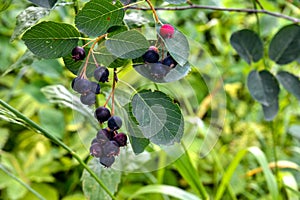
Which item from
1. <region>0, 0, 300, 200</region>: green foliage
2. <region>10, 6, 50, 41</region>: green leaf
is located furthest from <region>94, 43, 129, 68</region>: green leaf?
<region>10, 6, 50, 41</region>: green leaf

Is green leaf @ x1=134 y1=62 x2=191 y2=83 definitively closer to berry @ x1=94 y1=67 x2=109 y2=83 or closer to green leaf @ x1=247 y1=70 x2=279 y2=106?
berry @ x1=94 y1=67 x2=109 y2=83

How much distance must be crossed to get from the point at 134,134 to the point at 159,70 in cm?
9

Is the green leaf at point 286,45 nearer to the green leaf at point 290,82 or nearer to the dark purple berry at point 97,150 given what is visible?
the green leaf at point 290,82

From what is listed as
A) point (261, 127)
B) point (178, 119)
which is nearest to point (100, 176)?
point (178, 119)

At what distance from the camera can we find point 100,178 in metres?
0.82

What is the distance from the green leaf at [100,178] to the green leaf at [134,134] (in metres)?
0.30

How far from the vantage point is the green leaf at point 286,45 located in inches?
37.1

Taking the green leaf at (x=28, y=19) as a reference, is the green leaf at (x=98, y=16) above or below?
above

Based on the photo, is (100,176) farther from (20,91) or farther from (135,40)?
(20,91)

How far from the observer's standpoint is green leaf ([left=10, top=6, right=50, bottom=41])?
0.62m

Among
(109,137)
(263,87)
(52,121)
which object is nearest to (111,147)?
(109,137)

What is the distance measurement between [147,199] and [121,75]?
0.84 metres

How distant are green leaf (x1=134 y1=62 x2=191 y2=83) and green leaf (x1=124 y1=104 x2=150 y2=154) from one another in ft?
0.13

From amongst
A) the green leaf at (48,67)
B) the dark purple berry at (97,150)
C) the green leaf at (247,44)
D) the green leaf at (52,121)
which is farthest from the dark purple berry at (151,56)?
the green leaf at (52,121)
